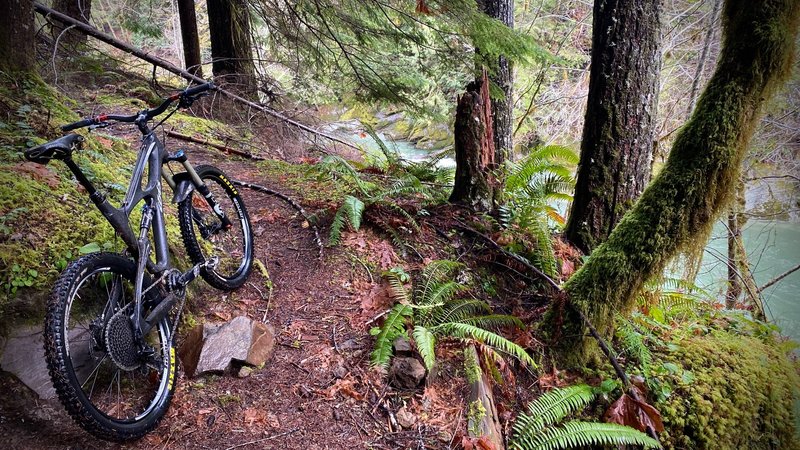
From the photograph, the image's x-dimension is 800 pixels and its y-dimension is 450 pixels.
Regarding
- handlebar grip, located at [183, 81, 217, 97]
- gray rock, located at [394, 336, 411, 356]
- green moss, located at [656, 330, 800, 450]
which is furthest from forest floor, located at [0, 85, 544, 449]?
handlebar grip, located at [183, 81, 217, 97]

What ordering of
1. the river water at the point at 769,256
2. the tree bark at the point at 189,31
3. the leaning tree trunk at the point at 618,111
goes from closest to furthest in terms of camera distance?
1. the leaning tree trunk at the point at 618,111
2. the tree bark at the point at 189,31
3. the river water at the point at 769,256

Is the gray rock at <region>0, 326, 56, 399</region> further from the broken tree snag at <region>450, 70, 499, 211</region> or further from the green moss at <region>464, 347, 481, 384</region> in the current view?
the broken tree snag at <region>450, 70, 499, 211</region>

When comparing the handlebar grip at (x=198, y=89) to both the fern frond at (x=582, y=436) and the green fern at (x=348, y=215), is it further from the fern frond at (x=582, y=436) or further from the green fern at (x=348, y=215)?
the fern frond at (x=582, y=436)

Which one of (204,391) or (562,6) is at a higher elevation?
(562,6)

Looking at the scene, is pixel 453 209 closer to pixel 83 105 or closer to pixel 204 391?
pixel 204 391

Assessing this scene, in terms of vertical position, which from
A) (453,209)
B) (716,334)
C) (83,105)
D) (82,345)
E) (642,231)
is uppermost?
(83,105)

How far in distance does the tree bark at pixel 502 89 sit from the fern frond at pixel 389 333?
11.3ft

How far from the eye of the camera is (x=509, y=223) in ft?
15.3

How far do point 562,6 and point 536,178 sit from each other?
29.5ft

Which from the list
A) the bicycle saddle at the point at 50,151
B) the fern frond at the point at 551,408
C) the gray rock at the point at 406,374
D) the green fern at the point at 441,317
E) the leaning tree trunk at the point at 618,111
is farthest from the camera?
the leaning tree trunk at the point at 618,111

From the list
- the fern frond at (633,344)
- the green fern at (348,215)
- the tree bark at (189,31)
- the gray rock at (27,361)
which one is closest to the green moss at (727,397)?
the fern frond at (633,344)

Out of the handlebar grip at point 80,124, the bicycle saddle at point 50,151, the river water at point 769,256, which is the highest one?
the handlebar grip at point 80,124

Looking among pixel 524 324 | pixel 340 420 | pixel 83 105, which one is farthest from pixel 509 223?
pixel 83 105

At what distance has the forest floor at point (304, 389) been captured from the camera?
8.04ft
